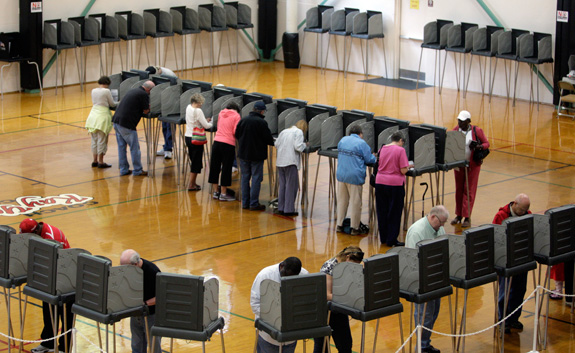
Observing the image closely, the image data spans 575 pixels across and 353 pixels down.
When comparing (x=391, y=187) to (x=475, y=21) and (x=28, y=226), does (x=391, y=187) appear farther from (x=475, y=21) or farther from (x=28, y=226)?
(x=475, y=21)

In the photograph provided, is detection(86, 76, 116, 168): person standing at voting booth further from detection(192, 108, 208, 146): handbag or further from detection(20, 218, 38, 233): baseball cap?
detection(20, 218, 38, 233): baseball cap

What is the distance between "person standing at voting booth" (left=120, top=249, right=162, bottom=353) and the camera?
6.78 m

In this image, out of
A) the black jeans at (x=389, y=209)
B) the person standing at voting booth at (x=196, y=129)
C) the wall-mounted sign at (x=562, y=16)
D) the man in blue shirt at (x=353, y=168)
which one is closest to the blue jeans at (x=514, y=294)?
the black jeans at (x=389, y=209)

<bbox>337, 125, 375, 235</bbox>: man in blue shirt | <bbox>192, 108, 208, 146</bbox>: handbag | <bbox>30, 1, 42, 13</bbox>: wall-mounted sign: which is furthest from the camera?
<bbox>30, 1, 42, 13</bbox>: wall-mounted sign

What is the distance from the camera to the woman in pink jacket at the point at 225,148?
12.0 meters

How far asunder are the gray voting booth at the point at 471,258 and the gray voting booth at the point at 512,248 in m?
0.17

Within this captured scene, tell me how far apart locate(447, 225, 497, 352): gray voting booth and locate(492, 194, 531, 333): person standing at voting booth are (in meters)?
0.66

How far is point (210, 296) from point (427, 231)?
213cm

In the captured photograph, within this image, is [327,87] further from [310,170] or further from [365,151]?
[365,151]

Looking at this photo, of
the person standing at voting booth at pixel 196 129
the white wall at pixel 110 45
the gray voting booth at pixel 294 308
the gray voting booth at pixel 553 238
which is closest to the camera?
the gray voting booth at pixel 294 308

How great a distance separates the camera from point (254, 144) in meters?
11.6

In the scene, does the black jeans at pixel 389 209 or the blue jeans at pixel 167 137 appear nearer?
the black jeans at pixel 389 209

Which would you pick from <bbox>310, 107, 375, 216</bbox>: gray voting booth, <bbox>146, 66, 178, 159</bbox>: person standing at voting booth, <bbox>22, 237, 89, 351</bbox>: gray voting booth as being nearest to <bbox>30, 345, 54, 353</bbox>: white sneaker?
<bbox>22, 237, 89, 351</bbox>: gray voting booth

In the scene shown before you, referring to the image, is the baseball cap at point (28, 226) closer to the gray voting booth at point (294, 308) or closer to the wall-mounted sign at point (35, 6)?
the gray voting booth at point (294, 308)
